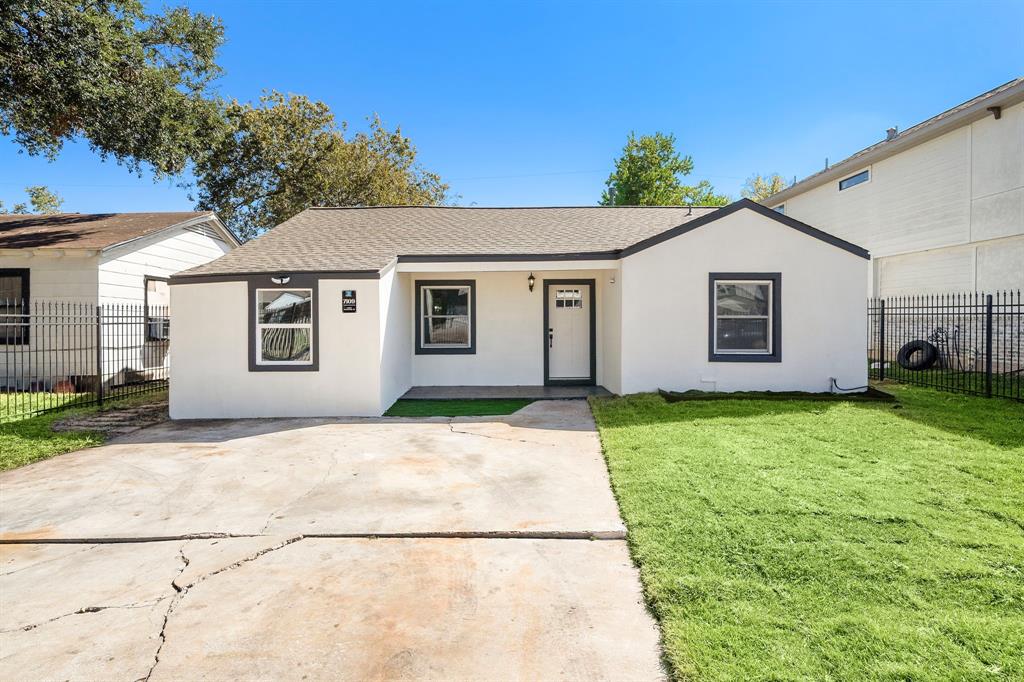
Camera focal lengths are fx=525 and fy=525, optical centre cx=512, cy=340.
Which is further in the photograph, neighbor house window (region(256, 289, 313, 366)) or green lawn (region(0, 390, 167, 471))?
neighbor house window (region(256, 289, 313, 366))

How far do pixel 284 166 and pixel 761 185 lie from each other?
126ft

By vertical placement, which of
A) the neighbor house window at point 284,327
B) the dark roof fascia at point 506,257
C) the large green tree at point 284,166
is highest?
the large green tree at point 284,166

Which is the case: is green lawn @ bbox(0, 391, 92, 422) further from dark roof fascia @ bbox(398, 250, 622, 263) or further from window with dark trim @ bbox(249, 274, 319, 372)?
dark roof fascia @ bbox(398, 250, 622, 263)

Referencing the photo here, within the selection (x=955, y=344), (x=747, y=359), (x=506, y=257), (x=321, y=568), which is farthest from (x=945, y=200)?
(x=321, y=568)

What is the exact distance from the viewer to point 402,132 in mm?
26719

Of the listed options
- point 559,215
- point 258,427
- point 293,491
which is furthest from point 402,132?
point 293,491

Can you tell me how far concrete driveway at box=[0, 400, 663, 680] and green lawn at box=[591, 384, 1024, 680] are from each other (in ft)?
1.22

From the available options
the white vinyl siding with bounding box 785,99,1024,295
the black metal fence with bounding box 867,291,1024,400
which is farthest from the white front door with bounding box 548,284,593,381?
the white vinyl siding with bounding box 785,99,1024,295

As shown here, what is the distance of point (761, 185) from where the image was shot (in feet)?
147

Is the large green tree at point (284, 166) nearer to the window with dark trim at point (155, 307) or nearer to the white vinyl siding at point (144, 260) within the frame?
the white vinyl siding at point (144, 260)

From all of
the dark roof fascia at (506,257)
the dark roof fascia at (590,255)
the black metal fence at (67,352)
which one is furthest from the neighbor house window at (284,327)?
the black metal fence at (67,352)

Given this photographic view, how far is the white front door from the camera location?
11.6m

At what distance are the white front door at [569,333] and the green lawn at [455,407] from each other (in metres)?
1.94

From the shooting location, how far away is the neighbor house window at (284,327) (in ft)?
29.4
